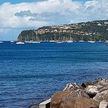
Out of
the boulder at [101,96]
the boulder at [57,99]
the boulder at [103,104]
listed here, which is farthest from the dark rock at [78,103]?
the boulder at [101,96]

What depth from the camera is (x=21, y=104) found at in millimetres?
47906

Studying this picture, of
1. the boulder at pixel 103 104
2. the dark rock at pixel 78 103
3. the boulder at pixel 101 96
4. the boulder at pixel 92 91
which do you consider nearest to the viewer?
the boulder at pixel 103 104

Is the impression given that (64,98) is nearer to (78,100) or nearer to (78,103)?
(78,100)

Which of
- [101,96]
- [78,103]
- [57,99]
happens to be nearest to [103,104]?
[78,103]

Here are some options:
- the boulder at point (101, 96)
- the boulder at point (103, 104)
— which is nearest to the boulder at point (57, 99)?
the boulder at point (101, 96)

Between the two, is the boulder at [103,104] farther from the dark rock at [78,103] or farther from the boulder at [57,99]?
the boulder at [57,99]

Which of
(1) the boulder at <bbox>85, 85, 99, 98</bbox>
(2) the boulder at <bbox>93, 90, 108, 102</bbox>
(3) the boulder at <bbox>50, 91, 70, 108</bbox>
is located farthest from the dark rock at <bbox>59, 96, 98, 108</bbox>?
(1) the boulder at <bbox>85, 85, 99, 98</bbox>

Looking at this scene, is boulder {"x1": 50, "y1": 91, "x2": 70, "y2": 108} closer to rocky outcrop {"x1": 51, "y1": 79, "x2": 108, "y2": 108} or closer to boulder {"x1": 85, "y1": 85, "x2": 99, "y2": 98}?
rocky outcrop {"x1": 51, "y1": 79, "x2": 108, "y2": 108}

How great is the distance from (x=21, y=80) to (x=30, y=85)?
7404mm

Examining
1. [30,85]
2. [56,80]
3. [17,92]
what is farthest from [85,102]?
[56,80]

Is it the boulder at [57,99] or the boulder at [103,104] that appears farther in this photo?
the boulder at [57,99]

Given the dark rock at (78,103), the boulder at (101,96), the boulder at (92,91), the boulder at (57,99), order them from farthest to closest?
the boulder at (92,91) → the boulder at (101,96) → the boulder at (57,99) → the dark rock at (78,103)

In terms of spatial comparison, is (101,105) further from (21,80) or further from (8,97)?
(21,80)

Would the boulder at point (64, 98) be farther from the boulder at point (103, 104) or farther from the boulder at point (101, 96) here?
the boulder at point (103, 104)
